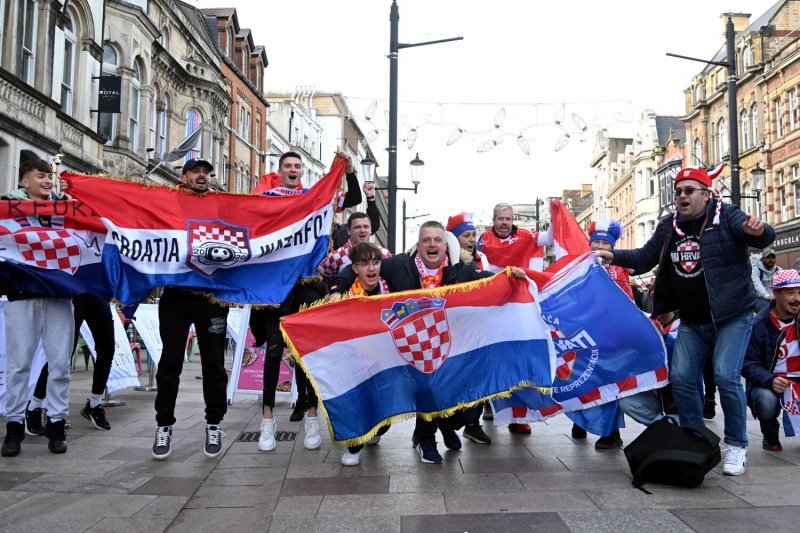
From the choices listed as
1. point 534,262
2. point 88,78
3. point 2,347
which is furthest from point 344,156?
point 88,78

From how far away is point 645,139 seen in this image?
65.2m

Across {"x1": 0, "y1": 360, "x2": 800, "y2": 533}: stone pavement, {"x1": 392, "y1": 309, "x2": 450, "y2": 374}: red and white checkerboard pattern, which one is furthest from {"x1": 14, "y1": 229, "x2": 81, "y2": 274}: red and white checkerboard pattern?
{"x1": 392, "y1": 309, "x2": 450, "y2": 374}: red and white checkerboard pattern

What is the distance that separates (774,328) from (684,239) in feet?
4.25

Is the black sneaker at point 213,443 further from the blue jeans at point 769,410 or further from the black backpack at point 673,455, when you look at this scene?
the blue jeans at point 769,410

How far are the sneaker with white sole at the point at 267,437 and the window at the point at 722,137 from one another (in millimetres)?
46099

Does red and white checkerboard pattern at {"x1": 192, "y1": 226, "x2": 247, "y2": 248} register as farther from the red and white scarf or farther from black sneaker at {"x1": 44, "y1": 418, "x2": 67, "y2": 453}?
black sneaker at {"x1": 44, "y1": 418, "x2": 67, "y2": 453}

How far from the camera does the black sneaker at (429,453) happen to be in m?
5.22

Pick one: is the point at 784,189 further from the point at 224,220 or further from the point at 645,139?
the point at 224,220

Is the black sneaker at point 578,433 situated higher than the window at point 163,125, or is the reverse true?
the window at point 163,125

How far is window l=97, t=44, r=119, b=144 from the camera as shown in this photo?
27.0m

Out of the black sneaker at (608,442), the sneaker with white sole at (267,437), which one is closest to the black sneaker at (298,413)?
the sneaker with white sole at (267,437)

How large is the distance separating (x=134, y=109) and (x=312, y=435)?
26122mm

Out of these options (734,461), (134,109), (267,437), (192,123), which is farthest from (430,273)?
(192,123)

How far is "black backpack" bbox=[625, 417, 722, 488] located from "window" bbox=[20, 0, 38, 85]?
18667 millimetres
